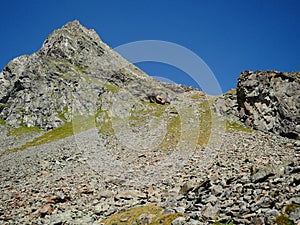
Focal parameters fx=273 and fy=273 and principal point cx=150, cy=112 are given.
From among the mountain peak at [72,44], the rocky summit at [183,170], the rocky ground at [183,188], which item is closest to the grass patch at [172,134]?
the rocky summit at [183,170]

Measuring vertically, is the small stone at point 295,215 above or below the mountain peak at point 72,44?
below

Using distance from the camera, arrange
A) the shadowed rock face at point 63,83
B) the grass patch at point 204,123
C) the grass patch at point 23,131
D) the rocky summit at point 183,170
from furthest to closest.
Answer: the shadowed rock face at point 63,83 < the grass patch at point 23,131 < the grass patch at point 204,123 < the rocky summit at point 183,170

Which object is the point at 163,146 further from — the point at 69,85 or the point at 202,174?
the point at 69,85

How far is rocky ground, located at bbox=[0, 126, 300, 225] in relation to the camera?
15.8 metres

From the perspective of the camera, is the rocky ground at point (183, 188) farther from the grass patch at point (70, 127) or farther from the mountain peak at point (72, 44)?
the mountain peak at point (72, 44)

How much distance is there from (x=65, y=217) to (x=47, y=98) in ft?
358

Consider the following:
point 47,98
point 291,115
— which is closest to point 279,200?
point 291,115

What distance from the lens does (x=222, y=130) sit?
44.3 m

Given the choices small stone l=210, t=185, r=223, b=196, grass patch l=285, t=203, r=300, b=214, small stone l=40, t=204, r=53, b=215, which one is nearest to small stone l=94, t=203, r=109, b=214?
small stone l=40, t=204, r=53, b=215

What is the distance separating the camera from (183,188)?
23.5 meters

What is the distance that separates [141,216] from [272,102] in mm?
34694

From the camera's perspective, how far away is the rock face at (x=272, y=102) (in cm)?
4263

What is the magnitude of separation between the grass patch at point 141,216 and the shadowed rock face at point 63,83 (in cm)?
9554

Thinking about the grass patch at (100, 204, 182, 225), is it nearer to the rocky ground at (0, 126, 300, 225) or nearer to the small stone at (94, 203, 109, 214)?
the rocky ground at (0, 126, 300, 225)
